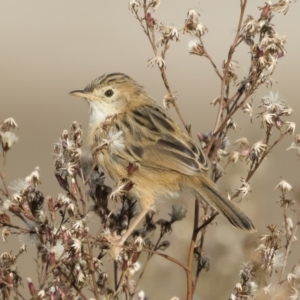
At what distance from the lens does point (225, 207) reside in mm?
4230

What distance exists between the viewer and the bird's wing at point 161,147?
471cm

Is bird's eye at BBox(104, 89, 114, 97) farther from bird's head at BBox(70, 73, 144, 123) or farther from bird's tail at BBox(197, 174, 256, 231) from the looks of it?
bird's tail at BBox(197, 174, 256, 231)

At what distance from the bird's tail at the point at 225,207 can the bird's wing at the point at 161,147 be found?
180 mm

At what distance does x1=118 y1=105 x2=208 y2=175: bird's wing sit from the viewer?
15.4 ft

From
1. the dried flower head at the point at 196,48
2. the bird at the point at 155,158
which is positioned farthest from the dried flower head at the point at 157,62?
the bird at the point at 155,158

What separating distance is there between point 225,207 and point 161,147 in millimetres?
763

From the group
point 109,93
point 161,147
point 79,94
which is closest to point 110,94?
point 109,93

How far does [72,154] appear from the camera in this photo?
337 cm

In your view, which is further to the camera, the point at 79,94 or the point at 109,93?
the point at 109,93

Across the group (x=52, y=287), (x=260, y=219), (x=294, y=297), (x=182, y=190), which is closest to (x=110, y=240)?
(x=52, y=287)

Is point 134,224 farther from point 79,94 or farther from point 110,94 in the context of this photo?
point 110,94

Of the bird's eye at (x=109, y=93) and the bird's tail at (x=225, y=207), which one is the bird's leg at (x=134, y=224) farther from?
A: the bird's eye at (x=109, y=93)

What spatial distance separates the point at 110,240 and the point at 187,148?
1.51m

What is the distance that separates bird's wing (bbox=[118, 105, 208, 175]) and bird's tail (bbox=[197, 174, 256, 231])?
180mm
